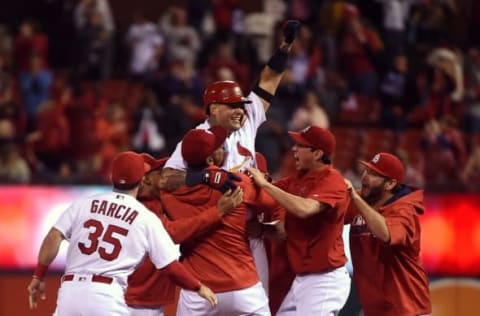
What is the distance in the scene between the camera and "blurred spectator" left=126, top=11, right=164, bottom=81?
17359 millimetres

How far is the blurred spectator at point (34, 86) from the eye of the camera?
15.9m

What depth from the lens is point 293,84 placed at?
17.0 m

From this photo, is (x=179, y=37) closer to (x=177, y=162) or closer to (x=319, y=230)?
(x=177, y=162)

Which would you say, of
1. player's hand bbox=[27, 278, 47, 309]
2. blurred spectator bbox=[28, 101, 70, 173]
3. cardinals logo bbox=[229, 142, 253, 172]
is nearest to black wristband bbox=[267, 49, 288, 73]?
cardinals logo bbox=[229, 142, 253, 172]

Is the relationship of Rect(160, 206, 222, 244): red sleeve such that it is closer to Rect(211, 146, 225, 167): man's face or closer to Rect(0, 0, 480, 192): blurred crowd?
Rect(211, 146, 225, 167): man's face

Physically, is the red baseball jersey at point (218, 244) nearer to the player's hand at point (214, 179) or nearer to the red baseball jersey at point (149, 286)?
the player's hand at point (214, 179)

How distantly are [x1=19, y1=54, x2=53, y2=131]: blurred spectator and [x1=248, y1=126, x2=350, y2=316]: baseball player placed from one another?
760 centimetres

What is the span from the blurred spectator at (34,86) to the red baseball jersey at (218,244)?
24.8 feet

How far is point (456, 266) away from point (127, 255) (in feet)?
17.0

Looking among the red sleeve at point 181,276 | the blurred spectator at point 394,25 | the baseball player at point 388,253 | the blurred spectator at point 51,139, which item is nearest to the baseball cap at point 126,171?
the red sleeve at point 181,276

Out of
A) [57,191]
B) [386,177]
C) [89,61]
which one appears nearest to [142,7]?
[89,61]

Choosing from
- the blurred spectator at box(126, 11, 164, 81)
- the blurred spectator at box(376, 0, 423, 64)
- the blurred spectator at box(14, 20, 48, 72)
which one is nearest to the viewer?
the blurred spectator at box(14, 20, 48, 72)

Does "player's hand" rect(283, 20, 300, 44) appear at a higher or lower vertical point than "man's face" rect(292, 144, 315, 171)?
higher

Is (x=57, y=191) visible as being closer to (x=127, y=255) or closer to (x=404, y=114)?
(x=127, y=255)
